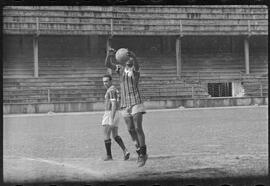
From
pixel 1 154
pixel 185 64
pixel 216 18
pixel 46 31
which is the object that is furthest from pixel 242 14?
pixel 1 154

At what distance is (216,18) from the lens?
26.9 metres

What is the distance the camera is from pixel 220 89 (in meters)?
22.3

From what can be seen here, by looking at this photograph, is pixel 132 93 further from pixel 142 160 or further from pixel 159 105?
pixel 159 105

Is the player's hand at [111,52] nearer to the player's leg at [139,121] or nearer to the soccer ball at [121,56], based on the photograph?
the soccer ball at [121,56]

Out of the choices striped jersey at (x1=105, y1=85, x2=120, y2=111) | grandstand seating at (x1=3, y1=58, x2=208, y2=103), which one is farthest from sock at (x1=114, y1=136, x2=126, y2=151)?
grandstand seating at (x1=3, y1=58, x2=208, y2=103)

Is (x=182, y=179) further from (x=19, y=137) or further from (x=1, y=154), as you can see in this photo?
(x=19, y=137)

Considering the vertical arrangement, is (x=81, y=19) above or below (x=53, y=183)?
above

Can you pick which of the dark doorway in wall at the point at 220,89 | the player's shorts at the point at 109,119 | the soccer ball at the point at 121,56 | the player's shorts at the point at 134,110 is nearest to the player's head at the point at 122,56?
the soccer ball at the point at 121,56

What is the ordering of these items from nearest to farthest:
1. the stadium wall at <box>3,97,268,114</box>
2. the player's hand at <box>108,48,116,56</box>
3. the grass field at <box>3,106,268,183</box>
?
the grass field at <box>3,106,268,183</box>
the player's hand at <box>108,48,116,56</box>
the stadium wall at <box>3,97,268,114</box>

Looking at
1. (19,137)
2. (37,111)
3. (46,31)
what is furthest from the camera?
(46,31)

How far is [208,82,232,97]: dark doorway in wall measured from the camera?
70.3 feet

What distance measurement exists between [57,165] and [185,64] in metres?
21.7

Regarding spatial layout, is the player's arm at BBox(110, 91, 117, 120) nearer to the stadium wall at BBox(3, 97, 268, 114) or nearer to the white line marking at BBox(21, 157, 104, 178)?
the white line marking at BBox(21, 157, 104, 178)

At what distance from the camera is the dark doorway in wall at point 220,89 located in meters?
21.4
